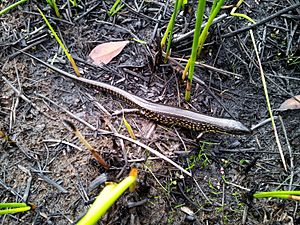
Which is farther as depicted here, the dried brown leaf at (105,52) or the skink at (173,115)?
the dried brown leaf at (105,52)

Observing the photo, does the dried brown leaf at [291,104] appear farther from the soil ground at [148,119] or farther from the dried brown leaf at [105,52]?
the dried brown leaf at [105,52]

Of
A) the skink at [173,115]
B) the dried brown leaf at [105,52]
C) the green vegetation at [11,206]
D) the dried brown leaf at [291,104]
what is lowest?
the dried brown leaf at [291,104]

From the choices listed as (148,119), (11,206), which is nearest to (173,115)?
(148,119)

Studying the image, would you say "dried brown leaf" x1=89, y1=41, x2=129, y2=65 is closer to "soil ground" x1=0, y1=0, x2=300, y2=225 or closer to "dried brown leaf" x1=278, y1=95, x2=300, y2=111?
"soil ground" x1=0, y1=0, x2=300, y2=225

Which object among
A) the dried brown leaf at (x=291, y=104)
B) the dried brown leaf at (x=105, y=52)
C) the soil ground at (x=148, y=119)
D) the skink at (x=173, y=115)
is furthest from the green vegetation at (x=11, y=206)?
the dried brown leaf at (x=291, y=104)

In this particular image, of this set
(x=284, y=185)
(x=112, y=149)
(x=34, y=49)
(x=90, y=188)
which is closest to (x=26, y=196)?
(x=90, y=188)
